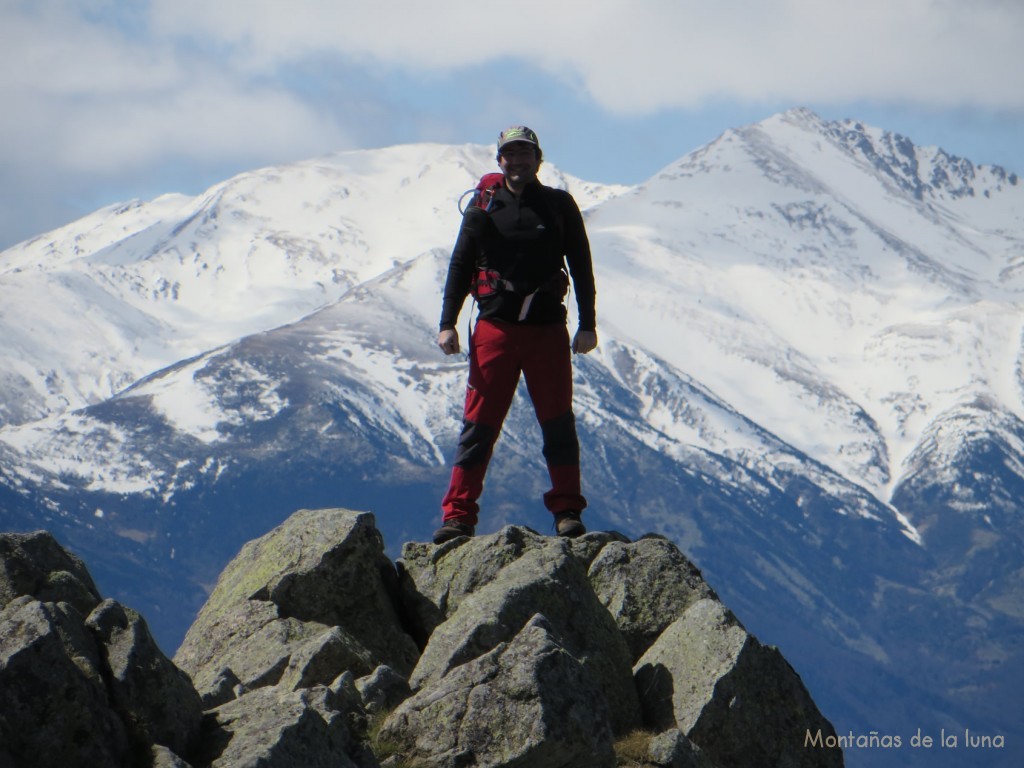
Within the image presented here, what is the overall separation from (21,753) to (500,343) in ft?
28.3

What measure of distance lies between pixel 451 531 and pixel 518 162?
176 inches

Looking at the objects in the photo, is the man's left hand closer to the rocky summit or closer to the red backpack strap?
the red backpack strap

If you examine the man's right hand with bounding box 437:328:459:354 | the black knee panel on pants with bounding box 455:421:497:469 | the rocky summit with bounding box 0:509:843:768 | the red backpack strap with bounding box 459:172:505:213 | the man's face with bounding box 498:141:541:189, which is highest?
the man's face with bounding box 498:141:541:189

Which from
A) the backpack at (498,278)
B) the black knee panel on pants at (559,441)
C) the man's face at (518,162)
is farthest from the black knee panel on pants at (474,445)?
the man's face at (518,162)

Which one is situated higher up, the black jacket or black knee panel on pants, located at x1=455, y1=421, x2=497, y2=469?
the black jacket

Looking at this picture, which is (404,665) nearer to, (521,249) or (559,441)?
(559,441)

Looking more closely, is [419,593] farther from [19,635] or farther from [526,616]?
[19,635]

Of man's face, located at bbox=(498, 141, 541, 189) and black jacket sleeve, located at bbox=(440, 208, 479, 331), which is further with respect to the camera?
black jacket sleeve, located at bbox=(440, 208, 479, 331)

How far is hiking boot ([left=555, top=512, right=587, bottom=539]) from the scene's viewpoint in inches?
779

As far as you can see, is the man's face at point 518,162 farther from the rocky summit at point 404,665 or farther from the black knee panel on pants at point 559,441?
the rocky summit at point 404,665

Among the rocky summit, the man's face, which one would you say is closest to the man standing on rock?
the man's face

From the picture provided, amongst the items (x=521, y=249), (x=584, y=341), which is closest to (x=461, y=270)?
(x=521, y=249)

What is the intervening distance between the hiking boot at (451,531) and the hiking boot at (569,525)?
45.3 inches

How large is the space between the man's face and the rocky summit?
13.8 feet
